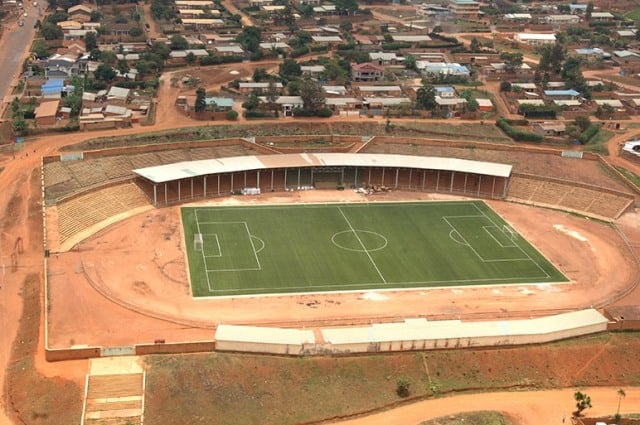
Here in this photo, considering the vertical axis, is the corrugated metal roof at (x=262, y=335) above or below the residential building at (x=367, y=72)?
above

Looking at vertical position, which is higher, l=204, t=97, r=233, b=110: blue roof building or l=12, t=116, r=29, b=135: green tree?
l=12, t=116, r=29, b=135: green tree

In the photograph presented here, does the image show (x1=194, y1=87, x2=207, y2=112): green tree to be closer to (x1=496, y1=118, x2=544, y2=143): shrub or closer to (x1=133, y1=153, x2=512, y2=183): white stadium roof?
(x1=133, y1=153, x2=512, y2=183): white stadium roof

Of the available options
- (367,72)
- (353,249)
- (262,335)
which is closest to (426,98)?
(367,72)

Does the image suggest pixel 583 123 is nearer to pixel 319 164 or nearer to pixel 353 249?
pixel 319 164

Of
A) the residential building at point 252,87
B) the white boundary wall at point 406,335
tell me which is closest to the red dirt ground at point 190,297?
the white boundary wall at point 406,335

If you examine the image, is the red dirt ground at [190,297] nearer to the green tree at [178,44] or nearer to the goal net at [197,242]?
the goal net at [197,242]

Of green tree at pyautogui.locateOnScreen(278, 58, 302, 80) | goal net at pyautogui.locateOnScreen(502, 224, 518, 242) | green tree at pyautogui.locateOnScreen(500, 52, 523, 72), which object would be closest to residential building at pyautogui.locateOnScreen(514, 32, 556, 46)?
green tree at pyautogui.locateOnScreen(500, 52, 523, 72)

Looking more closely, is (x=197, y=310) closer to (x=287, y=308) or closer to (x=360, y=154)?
(x=287, y=308)
